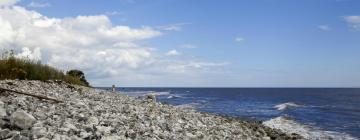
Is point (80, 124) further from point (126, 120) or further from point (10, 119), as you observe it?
point (126, 120)

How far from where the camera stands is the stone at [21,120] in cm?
978

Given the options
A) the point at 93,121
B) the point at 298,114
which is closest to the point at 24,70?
the point at 93,121

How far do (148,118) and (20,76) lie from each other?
9902mm

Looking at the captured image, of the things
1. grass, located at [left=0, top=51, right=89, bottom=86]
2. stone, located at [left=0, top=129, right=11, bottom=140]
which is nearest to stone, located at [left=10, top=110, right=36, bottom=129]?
stone, located at [left=0, top=129, right=11, bottom=140]

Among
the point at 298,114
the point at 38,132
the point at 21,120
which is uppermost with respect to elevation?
the point at 21,120

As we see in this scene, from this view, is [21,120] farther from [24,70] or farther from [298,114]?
[298,114]

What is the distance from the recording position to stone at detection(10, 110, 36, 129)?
978cm

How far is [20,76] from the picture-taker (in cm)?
2391

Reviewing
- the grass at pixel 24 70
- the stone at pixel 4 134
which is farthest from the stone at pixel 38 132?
the grass at pixel 24 70

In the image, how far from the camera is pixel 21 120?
9891mm

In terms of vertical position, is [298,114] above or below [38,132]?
below

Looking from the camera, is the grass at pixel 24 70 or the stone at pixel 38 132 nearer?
the stone at pixel 38 132

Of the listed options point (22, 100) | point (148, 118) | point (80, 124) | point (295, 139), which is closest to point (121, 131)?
point (80, 124)

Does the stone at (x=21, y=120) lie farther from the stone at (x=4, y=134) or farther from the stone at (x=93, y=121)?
the stone at (x=93, y=121)
